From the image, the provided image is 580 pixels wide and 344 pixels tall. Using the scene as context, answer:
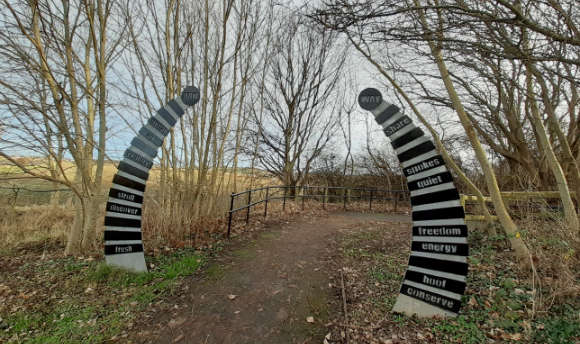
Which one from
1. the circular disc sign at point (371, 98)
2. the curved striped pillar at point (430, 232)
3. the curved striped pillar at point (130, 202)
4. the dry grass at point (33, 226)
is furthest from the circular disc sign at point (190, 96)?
the dry grass at point (33, 226)

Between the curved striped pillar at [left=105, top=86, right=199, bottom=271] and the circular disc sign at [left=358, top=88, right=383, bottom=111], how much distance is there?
3193 mm

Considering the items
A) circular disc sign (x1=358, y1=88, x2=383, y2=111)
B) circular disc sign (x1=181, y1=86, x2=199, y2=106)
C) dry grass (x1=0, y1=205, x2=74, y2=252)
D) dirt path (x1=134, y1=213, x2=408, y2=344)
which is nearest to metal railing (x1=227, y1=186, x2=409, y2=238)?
dirt path (x1=134, y1=213, x2=408, y2=344)

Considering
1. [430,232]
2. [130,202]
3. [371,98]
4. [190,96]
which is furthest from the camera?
[190,96]

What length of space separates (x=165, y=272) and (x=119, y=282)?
59cm

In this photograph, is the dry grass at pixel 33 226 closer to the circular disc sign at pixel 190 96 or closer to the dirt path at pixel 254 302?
the dirt path at pixel 254 302

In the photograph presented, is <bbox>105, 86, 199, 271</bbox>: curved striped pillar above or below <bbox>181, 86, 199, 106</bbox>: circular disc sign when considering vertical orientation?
below

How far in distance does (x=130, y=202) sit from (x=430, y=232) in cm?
418

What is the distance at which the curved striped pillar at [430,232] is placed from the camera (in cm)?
243

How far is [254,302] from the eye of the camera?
2.91 meters

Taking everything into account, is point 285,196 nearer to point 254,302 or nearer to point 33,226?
point 254,302

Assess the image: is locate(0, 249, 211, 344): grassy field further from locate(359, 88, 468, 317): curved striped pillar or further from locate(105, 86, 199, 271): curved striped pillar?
locate(359, 88, 468, 317): curved striped pillar

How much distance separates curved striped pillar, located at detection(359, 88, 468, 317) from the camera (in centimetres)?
243

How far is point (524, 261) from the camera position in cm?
305

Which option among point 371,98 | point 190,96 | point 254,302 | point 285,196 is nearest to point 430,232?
point 371,98
